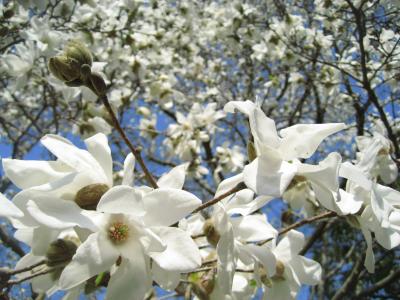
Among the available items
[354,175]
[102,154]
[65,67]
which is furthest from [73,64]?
[354,175]

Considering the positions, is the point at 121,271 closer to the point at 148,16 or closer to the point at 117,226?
the point at 117,226

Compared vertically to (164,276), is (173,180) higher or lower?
higher

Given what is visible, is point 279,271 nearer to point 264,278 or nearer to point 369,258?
point 264,278

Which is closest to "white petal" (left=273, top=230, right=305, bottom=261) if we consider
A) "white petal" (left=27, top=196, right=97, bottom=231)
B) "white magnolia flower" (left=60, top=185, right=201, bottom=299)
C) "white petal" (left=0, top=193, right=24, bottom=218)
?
"white magnolia flower" (left=60, top=185, right=201, bottom=299)

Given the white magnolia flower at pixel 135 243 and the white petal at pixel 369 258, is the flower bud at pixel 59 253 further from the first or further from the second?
the white petal at pixel 369 258

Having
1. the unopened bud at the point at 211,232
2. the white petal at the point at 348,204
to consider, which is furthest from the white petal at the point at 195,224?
the white petal at the point at 348,204

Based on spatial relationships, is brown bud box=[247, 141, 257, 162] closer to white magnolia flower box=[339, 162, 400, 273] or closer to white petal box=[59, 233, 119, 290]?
white magnolia flower box=[339, 162, 400, 273]
